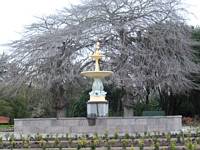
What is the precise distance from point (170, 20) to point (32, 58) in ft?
33.7

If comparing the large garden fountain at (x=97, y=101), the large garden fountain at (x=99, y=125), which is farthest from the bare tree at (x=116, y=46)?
the large garden fountain at (x=99, y=125)

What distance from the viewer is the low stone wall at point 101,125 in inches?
935

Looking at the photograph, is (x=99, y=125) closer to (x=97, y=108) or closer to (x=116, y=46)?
(x=97, y=108)

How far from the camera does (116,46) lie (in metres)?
33.0

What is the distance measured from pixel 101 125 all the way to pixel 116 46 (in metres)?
10.3

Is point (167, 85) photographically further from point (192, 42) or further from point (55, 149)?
point (55, 149)

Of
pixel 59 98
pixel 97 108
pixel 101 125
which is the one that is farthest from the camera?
pixel 59 98

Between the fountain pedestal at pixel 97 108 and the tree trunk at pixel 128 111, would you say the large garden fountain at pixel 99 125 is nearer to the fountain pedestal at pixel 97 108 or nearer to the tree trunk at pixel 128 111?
the fountain pedestal at pixel 97 108

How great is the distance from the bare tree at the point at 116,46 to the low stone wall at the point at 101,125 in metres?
7.94

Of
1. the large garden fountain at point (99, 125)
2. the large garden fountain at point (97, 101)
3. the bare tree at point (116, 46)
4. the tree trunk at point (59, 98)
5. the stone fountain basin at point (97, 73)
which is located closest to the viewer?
the large garden fountain at point (99, 125)

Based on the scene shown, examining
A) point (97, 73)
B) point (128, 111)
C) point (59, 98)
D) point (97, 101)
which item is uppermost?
Result: point (97, 73)

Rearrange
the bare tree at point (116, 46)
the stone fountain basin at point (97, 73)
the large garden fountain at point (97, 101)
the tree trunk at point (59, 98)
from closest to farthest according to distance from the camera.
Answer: the large garden fountain at point (97, 101), the stone fountain basin at point (97, 73), the bare tree at point (116, 46), the tree trunk at point (59, 98)

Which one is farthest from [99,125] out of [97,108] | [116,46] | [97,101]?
[116,46]

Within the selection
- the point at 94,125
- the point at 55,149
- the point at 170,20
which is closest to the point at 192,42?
the point at 170,20
